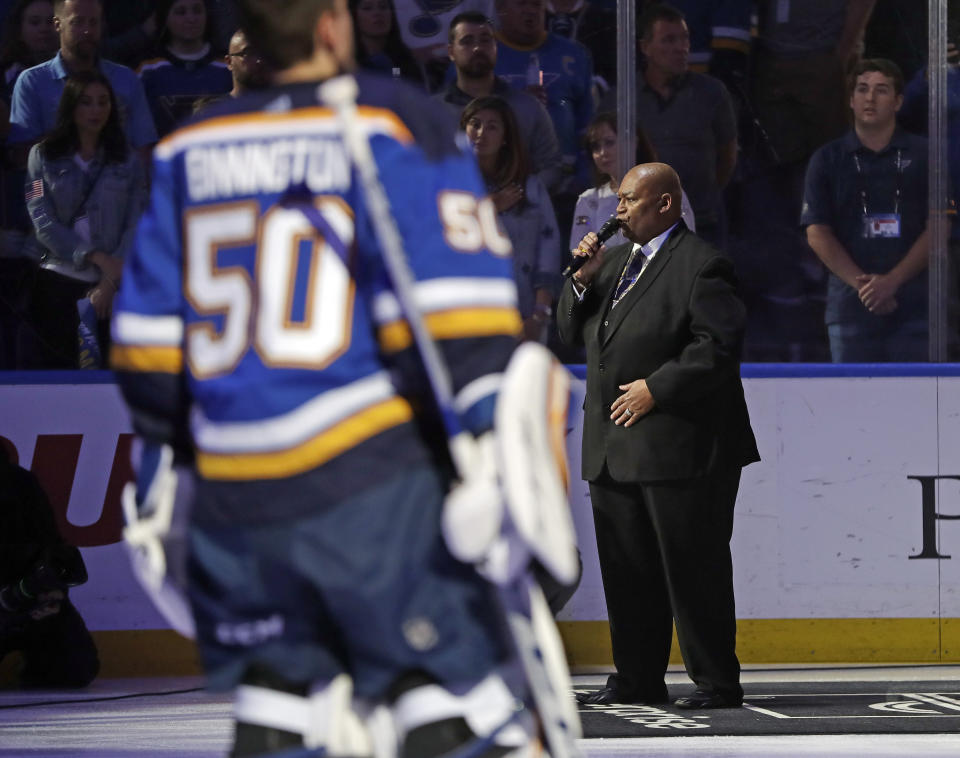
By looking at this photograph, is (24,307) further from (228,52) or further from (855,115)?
(855,115)

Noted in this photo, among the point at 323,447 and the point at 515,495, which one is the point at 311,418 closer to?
the point at 323,447

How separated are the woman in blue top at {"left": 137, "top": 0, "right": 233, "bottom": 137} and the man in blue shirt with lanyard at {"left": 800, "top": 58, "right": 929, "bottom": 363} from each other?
2.41m

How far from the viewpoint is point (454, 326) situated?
198cm

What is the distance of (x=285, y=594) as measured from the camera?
1.97 meters

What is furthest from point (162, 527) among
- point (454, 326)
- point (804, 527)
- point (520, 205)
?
point (520, 205)

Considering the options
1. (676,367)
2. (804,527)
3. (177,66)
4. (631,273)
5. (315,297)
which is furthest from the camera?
(177,66)

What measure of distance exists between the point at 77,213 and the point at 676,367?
265 cm

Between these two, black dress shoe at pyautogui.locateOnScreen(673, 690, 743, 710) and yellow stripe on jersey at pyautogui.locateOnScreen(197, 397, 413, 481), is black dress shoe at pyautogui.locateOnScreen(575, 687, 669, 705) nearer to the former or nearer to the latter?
black dress shoe at pyautogui.locateOnScreen(673, 690, 743, 710)

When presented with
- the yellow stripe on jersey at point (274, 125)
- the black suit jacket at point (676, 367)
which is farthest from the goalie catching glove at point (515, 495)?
the black suit jacket at point (676, 367)

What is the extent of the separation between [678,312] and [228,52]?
2282 mm

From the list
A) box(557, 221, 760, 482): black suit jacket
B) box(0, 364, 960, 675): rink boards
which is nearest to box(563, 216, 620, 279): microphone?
box(557, 221, 760, 482): black suit jacket

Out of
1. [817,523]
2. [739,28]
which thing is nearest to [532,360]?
[817,523]

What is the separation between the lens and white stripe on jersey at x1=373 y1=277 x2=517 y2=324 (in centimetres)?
198

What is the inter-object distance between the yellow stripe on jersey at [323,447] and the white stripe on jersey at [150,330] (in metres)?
0.19
